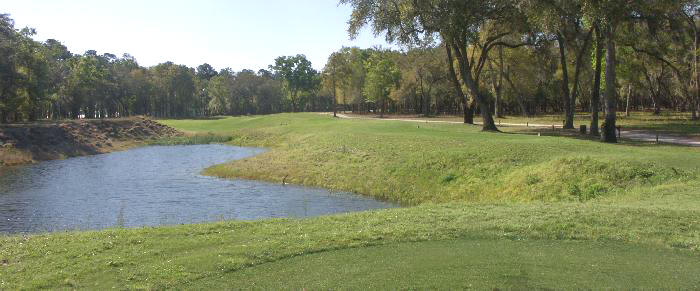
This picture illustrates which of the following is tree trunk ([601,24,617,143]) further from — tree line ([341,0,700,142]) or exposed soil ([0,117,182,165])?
exposed soil ([0,117,182,165])

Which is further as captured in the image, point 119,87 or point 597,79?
point 119,87

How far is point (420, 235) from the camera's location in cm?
1354

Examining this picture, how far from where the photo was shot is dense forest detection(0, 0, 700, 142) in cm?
3941

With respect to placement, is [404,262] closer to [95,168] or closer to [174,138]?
[95,168]

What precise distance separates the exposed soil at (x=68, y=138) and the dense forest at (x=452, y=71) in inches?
233

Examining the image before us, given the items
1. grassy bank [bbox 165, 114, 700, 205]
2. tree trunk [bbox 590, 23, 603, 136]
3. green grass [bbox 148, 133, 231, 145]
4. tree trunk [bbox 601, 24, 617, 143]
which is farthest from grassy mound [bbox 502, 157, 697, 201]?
green grass [bbox 148, 133, 231, 145]

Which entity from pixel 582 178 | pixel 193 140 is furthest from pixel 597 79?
pixel 193 140

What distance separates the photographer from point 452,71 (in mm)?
47406

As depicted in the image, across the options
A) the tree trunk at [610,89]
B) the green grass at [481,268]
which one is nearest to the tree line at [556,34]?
the tree trunk at [610,89]

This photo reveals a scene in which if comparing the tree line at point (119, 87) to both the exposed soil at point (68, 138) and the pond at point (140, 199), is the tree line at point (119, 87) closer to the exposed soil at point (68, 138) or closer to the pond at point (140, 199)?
the exposed soil at point (68, 138)

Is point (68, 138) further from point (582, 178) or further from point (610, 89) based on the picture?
point (582, 178)

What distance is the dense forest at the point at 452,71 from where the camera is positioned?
129ft

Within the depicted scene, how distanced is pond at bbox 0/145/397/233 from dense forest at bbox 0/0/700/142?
17.1 meters

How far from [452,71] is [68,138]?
43797mm
